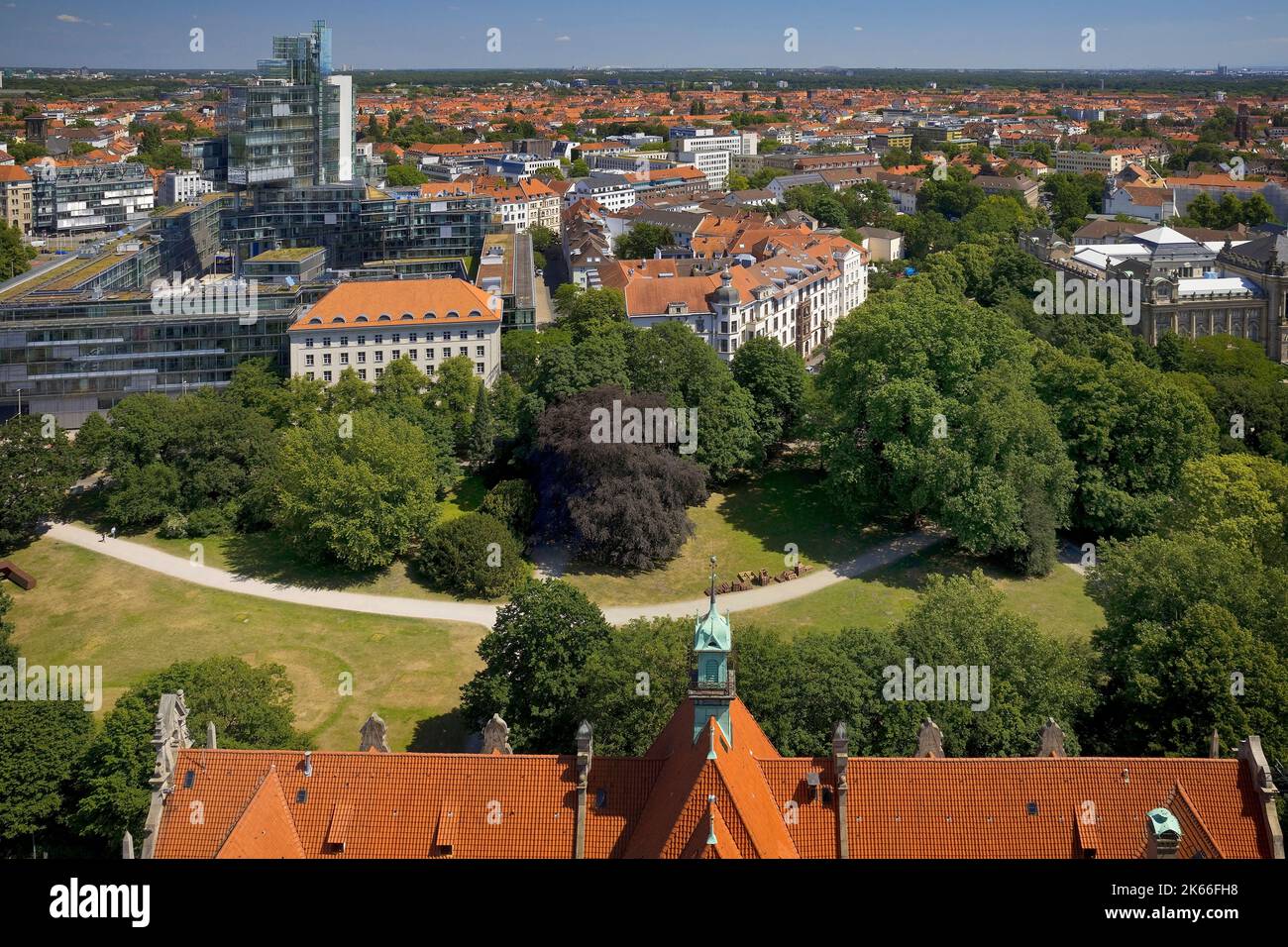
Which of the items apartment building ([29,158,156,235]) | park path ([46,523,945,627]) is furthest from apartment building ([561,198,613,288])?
apartment building ([29,158,156,235])

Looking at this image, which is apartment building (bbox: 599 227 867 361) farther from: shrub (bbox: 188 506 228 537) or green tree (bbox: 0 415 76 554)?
green tree (bbox: 0 415 76 554)

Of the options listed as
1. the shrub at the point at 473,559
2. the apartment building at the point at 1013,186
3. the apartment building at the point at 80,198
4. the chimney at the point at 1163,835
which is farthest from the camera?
the apartment building at the point at 1013,186

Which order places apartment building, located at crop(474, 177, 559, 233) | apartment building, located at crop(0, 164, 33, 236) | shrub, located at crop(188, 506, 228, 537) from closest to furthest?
shrub, located at crop(188, 506, 228, 537)
apartment building, located at crop(0, 164, 33, 236)
apartment building, located at crop(474, 177, 559, 233)

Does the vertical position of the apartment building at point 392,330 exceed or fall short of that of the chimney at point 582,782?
it exceeds it

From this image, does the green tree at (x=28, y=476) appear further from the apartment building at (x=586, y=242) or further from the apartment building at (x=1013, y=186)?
the apartment building at (x=1013, y=186)

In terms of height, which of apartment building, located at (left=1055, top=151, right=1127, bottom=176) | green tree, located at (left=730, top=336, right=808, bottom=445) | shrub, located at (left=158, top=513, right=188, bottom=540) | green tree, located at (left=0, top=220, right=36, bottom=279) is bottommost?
shrub, located at (left=158, top=513, right=188, bottom=540)

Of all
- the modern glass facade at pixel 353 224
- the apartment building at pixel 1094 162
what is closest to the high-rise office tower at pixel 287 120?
the modern glass facade at pixel 353 224

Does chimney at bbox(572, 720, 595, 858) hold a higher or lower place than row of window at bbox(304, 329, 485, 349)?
lower
